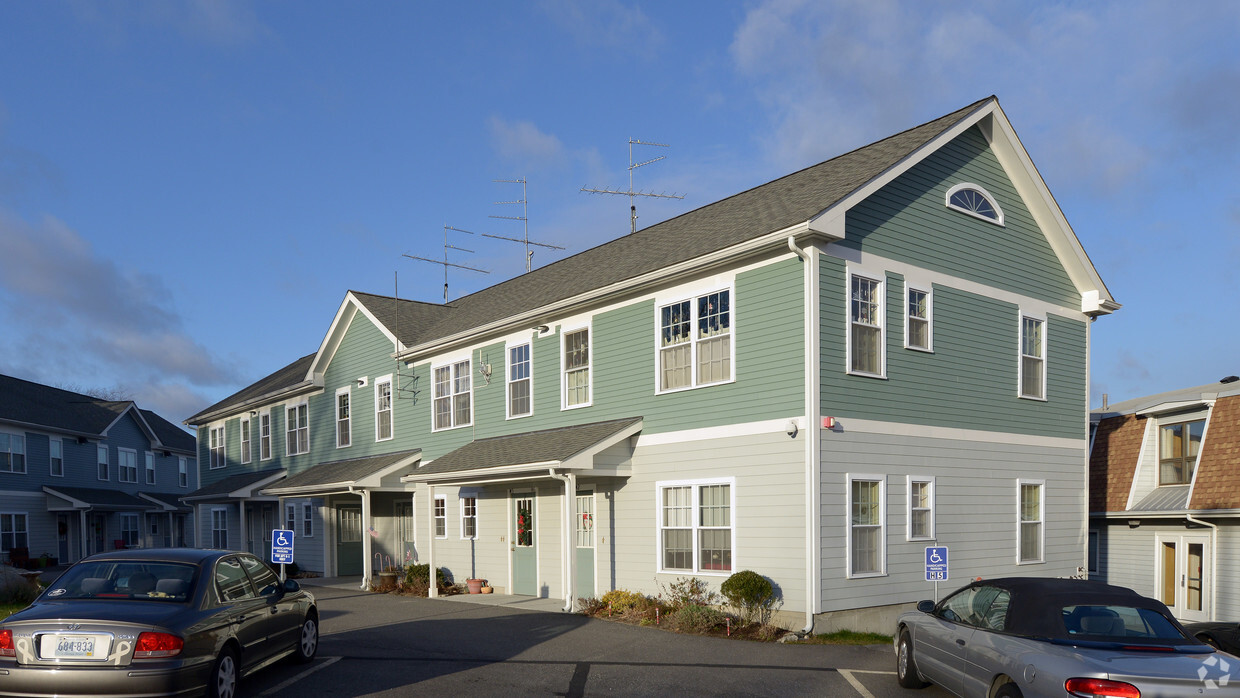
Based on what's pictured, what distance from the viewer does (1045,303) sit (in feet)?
65.5

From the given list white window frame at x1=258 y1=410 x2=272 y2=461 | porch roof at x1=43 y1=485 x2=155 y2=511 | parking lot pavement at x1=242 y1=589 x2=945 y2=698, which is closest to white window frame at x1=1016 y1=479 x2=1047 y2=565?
parking lot pavement at x1=242 y1=589 x2=945 y2=698

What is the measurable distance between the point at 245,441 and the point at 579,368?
20.2 meters

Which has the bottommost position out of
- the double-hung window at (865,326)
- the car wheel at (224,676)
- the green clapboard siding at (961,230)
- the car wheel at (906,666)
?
the car wheel at (906,666)

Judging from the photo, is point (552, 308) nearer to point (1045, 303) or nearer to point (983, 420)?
point (983, 420)

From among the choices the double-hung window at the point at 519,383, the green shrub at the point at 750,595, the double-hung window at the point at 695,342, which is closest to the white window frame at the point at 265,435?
the double-hung window at the point at 519,383

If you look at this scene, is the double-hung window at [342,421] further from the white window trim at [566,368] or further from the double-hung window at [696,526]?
the double-hung window at [696,526]

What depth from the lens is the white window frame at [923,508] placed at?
643 inches

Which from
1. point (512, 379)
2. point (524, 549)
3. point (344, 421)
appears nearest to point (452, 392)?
point (512, 379)

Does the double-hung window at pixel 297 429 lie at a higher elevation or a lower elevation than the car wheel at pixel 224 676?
higher

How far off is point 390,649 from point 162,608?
5.36 m

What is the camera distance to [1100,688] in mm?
7203

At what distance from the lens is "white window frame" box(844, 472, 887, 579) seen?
15109 mm

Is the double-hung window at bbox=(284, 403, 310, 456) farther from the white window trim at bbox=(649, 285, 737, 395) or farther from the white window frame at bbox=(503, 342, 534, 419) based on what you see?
the white window trim at bbox=(649, 285, 737, 395)

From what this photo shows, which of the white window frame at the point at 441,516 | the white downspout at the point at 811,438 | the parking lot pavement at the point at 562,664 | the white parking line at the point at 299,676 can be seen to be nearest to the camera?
the white parking line at the point at 299,676
